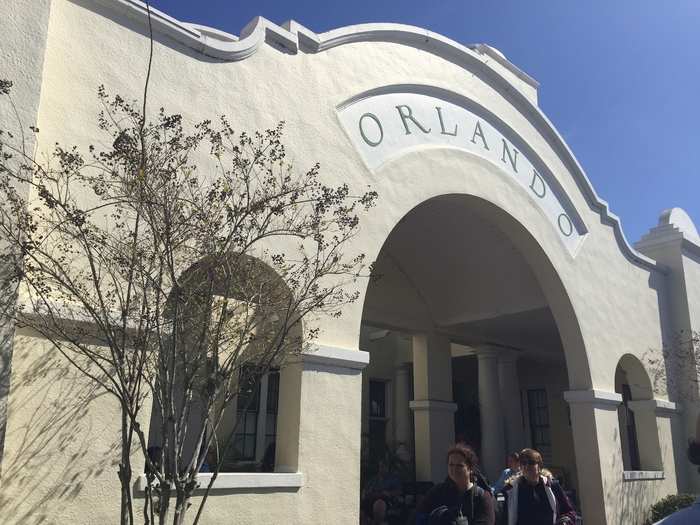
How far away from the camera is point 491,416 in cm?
1342

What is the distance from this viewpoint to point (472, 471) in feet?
16.6

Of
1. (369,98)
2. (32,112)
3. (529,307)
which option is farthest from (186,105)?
(529,307)

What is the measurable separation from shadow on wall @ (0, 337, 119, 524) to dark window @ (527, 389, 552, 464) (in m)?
14.2

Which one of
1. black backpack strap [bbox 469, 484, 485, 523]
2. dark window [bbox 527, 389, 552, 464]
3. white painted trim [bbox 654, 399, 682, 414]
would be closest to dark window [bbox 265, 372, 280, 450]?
black backpack strap [bbox 469, 484, 485, 523]

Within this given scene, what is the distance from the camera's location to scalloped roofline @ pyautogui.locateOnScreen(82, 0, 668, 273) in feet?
21.4

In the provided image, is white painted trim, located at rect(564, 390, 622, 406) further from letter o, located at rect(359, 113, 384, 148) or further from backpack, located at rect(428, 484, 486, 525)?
backpack, located at rect(428, 484, 486, 525)

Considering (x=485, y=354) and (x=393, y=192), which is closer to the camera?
(x=393, y=192)

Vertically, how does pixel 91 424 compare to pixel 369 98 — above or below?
below

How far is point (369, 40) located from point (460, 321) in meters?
5.81

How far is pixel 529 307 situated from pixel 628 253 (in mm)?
2588

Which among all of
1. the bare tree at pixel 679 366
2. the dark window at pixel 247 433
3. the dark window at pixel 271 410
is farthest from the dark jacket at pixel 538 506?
the bare tree at pixel 679 366

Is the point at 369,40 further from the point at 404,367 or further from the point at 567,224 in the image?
the point at 404,367

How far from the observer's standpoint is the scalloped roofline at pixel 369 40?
6.54m

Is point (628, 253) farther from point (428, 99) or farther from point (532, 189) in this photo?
point (428, 99)
